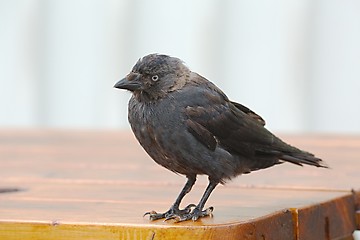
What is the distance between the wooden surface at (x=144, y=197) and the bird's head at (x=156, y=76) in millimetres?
211

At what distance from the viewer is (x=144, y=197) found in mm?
1979

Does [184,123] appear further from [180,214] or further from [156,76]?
[180,214]

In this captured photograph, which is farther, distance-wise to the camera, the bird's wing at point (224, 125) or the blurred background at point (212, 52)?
the blurred background at point (212, 52)

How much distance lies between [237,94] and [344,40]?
1.67 ft

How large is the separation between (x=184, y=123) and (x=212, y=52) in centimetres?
253

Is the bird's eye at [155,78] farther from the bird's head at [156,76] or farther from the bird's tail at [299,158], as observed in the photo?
the bird's tail at [299,158]

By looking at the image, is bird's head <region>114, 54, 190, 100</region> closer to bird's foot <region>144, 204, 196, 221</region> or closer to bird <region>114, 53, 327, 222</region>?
bird <region>114, 53, 327, 222</region>

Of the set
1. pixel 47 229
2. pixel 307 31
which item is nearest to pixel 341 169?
pixel 47 229

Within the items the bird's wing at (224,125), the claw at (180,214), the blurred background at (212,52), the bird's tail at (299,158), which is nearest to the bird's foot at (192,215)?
the claw at (180,214)

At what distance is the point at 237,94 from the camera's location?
4309 mm

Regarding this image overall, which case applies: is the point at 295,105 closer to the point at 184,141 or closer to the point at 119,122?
the point at 119,122

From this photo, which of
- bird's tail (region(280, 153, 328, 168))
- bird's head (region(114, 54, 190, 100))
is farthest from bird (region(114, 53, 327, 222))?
bird's tail (region(280, 153, 328, 168))

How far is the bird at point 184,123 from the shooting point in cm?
179

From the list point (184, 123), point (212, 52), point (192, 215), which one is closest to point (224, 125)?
point (184, 123)
